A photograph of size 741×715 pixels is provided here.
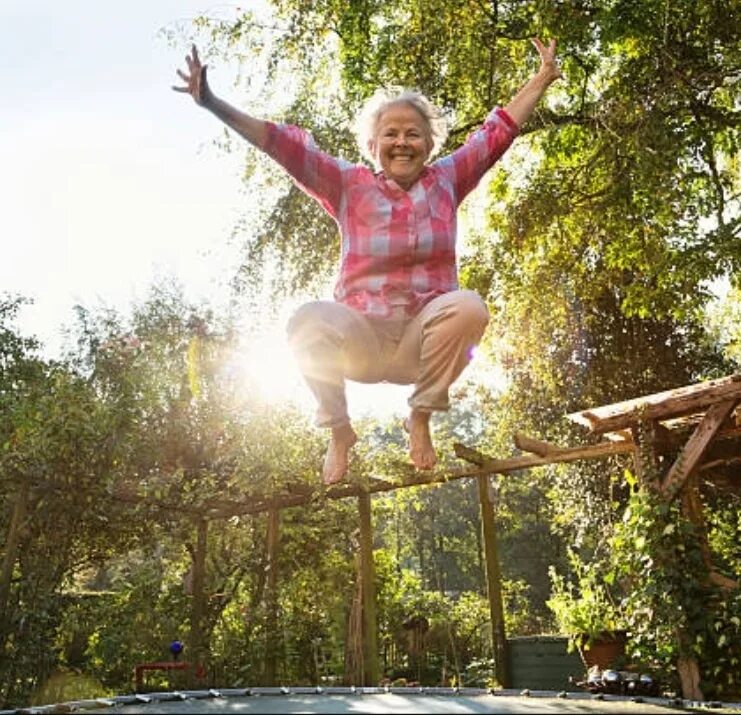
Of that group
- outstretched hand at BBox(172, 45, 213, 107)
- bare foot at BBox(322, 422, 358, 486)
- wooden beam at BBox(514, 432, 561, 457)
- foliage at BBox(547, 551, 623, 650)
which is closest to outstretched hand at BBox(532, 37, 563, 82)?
outstretched hand at BBox(172, 45, 213, 107)

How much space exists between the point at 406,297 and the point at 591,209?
4667 mm

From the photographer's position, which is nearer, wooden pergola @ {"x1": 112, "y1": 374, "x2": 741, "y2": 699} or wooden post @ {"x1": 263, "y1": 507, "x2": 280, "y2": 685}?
wooden pergola @ {"x1": 112, "y1": 374, "x2": 741, "y2": 699}

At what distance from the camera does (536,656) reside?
6.17 metres

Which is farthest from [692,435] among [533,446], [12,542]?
[12,542]

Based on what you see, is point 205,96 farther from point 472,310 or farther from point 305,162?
point 472,310

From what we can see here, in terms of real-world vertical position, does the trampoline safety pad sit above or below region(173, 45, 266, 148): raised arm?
below

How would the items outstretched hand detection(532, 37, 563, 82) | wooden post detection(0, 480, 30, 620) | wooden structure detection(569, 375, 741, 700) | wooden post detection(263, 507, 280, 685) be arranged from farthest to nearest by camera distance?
wooden post detection(263, 507, 280, 685)
wooden post detection(0, 480, 30, 620)
wooden structure detection(569, 375, 741, 700)
outstretched hand detection(532, 37, 563, 82)

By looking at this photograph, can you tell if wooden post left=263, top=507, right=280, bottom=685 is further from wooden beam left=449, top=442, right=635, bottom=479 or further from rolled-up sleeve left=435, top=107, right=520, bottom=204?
rolled-up sleeve left=435, top=107, right=520, bottom=204

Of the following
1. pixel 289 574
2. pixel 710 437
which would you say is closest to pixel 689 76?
pixel 710 437

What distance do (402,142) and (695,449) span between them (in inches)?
133

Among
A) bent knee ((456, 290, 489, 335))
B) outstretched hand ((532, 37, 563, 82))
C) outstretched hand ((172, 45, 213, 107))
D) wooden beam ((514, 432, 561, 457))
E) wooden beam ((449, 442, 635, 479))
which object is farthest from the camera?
wooden beam ((449, 442, 635, 479))

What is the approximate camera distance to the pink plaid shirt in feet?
7.00

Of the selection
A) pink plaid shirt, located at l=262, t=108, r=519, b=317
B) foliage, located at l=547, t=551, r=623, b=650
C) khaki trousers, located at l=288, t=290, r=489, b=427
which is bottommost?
foliage, located at l=547, t=551, r=623, b=650

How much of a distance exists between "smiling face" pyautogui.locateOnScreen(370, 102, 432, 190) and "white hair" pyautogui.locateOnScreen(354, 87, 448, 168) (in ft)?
0.04
